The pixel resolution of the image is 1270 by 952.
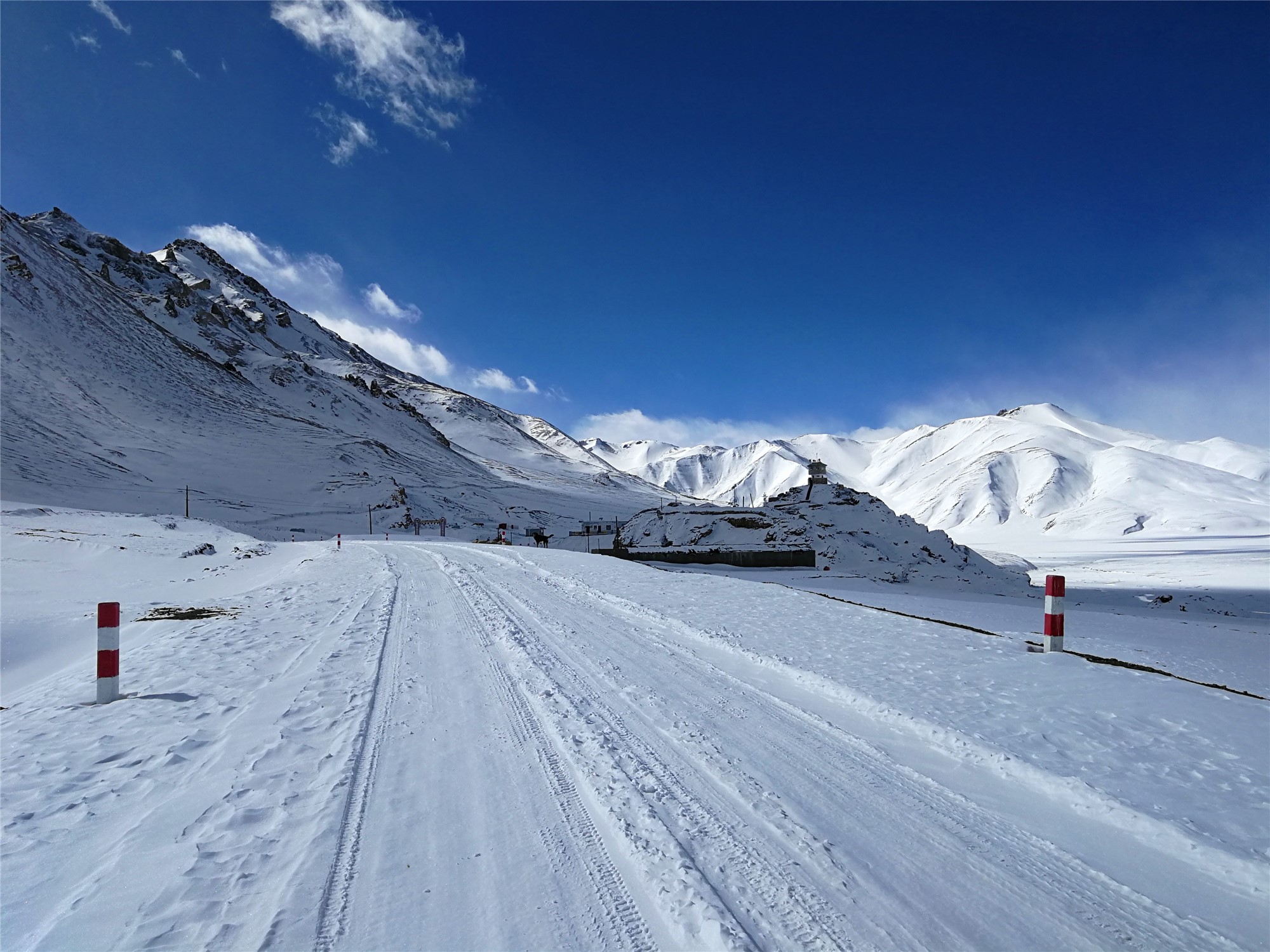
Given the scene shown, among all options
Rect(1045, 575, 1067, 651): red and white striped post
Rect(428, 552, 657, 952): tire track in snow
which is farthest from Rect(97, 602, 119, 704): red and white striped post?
Rect(1045, 575, 1067, 651): red and white striped post

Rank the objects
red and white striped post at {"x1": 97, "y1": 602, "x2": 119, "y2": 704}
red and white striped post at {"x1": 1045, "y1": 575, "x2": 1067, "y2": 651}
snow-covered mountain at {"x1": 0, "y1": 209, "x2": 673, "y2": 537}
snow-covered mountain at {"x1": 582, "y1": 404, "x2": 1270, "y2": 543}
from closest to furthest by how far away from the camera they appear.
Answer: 1. red and white striped post at {"x1": 97, "y1": 602, "x2": 119, "y2": 704}
2. red and white striped post at {"x1": 1045, "y1": 575, "x2": 1067, "y2": 651}
3. snow-covered mountain at {"x1": 0, "y1": 209, "x2": 673, "y2": 537}
4. snow-covered mountain at {"x1": 582, "y1": 404, "x2": 1270, "y2": 543}

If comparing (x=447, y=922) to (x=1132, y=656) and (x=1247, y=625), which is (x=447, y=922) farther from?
(x=1247, y=625)

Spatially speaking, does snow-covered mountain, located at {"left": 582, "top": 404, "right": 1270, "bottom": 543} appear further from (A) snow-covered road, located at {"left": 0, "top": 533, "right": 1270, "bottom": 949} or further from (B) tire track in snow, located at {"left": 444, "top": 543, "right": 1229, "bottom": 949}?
(B) tire track in snow, located at {"left": 444, "top": 543, "right": 1229, "bottom": 949}

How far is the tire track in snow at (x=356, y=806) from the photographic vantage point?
257cm

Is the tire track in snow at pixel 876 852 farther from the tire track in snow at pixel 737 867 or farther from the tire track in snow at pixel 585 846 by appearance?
the tire track in snow at pixel 585 846

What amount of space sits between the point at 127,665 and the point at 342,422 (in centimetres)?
14075

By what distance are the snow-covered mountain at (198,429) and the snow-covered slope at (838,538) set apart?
41.4m

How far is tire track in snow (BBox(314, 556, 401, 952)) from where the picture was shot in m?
2.57

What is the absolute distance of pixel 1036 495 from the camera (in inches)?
5453

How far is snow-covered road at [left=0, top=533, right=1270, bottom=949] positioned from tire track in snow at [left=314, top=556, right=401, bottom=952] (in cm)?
2

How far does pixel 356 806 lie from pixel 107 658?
4.02m

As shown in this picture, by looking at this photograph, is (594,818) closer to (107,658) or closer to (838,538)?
(107,658)

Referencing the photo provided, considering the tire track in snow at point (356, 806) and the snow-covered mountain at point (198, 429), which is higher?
the snow-covered mountain at point (198, 429)

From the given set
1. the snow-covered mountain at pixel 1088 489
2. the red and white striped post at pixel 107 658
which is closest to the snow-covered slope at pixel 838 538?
the red and white striped post at pixel 107 658
